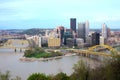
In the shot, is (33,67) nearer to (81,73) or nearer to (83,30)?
(81,73)

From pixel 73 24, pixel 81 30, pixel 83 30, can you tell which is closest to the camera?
pixel 83 30

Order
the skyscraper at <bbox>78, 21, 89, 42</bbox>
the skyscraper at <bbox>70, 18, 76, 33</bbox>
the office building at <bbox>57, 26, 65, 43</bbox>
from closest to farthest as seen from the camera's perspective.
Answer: the office building at <bbox>57, 26, 65, 43</bbox>, the skyscraper at <bbox>78, 21, 89, 42</bbox>, the skyscraper at <bbox>70, 18, 76, 33</bbox>

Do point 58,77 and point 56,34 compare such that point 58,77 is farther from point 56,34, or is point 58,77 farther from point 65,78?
point 56,34

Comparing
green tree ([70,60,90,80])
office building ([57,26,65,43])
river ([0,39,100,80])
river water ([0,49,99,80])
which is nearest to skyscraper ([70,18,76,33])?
office building ([57,26,65,43])

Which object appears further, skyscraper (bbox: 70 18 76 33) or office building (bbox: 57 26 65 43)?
skyscraper (bbox: 70 18 76 33)

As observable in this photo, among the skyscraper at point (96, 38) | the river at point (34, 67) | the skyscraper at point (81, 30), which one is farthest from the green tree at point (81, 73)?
the skyscraper at point (81, 30)

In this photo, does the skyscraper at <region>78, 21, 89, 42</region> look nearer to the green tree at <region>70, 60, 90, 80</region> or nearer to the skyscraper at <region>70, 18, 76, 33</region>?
the skyscraper at <region>70, 18, 76, 33</region>

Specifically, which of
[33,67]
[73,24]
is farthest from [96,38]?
[33,67]

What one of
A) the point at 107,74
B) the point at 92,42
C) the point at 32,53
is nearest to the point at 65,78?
the point at 107,74

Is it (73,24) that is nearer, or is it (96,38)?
(96,38)

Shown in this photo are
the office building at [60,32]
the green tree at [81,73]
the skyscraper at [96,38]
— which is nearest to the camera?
the green tree at [81,73]

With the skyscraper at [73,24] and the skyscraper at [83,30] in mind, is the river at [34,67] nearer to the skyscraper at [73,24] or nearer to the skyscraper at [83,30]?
the skyscraper at [83,30]
